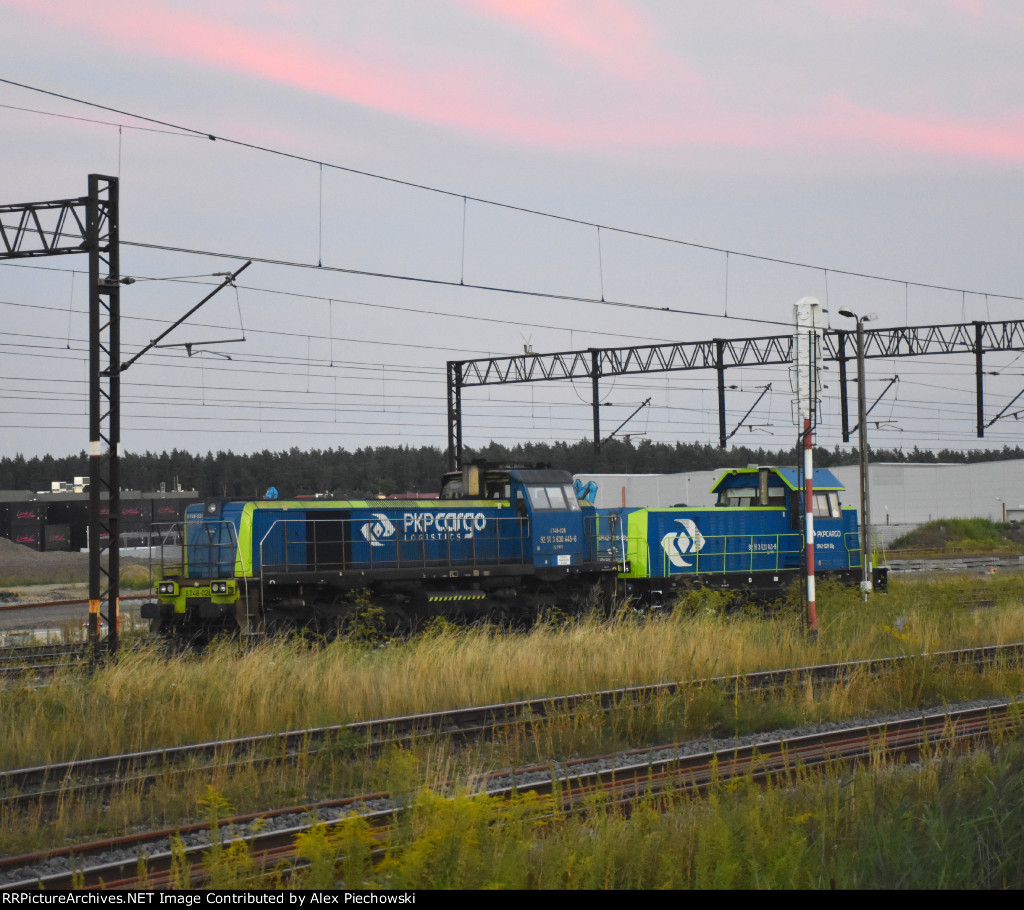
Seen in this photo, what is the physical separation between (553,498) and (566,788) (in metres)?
12.6

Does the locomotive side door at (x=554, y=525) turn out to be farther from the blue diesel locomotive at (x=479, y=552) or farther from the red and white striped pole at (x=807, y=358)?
the red and white striped pole at (x=807, y=358)

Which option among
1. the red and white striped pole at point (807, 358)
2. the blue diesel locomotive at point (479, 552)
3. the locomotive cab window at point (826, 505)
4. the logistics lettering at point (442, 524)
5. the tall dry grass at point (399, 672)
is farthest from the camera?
the locomotive cab window at point (826, 505)

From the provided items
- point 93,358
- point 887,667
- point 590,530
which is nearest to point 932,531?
point 590,530

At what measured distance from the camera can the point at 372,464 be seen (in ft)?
226

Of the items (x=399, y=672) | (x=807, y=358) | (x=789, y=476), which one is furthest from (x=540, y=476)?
(x=399, y=672)

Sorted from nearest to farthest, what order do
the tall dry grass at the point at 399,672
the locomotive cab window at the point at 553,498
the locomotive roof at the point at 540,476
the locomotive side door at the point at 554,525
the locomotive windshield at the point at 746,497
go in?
the tall dry grass at the point at 399,672
the locomotive side door at the point at 554,525
the locomotive cab window at the point at 553,498
the locomotive roof at the point at 540,476
the locomotive windshield at the point at 746,497

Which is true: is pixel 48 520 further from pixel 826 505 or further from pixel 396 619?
pixel 826 505

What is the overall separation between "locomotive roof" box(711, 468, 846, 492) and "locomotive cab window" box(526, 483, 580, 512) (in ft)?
11.5

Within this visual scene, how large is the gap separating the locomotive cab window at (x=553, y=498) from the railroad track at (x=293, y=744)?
830 cm

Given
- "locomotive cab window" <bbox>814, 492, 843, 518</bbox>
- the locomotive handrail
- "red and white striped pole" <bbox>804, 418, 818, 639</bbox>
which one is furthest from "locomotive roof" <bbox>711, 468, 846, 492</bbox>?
"red and white striped pole" <bbox>804, 418, 818, 639</bbox>

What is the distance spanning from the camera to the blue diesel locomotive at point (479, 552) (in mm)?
17812

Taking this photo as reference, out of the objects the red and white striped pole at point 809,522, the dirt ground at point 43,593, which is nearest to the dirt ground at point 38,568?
the dirt ground at point 43,593

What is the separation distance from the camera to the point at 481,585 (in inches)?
790
